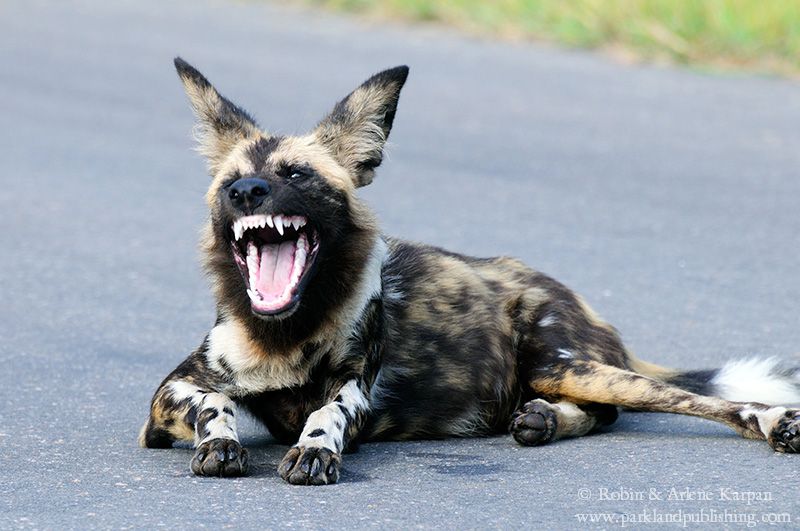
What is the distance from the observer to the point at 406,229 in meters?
8.26

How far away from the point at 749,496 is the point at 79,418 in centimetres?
231

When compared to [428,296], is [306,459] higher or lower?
lower

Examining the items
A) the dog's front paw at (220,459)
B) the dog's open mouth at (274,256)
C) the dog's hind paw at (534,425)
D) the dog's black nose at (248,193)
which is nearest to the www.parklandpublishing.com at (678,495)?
the dog's hind paw at (534,425)

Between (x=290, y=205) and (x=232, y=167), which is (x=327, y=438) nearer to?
(x=290, y=205)

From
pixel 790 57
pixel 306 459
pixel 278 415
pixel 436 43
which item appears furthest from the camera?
pixel 436 43

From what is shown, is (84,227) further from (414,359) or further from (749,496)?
(749,496)

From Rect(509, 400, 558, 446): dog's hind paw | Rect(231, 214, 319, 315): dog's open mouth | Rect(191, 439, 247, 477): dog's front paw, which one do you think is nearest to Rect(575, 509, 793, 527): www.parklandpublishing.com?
Rect(509, 400, 558, 446): dog's hind paw

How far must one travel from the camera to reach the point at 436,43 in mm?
→ 12156

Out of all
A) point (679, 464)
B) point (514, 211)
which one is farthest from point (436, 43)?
point (679, 464)

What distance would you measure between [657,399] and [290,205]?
130 cm

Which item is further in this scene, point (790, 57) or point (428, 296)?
point (790, 57)

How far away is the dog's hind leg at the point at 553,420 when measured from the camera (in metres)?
4.84

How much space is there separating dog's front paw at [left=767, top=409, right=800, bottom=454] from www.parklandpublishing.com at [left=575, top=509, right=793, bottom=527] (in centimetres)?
61

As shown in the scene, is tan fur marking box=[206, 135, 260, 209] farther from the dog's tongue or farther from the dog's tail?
the dog's tail
